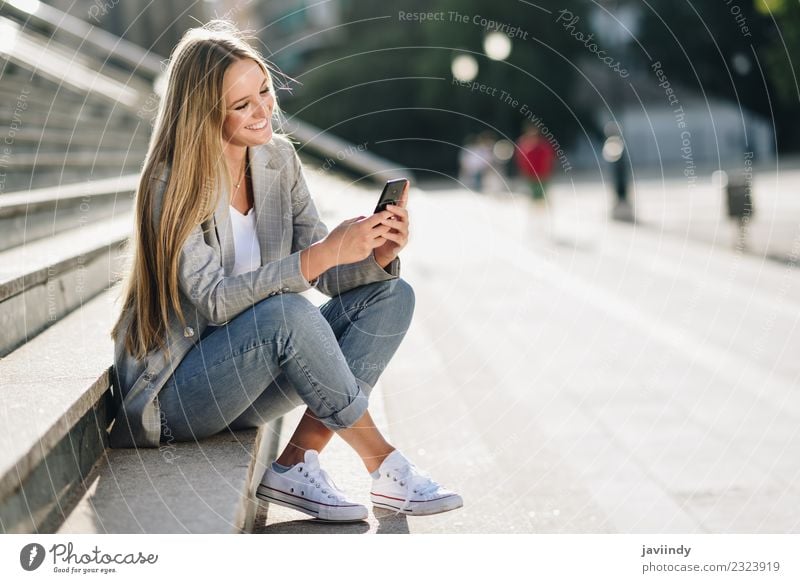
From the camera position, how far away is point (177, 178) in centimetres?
248

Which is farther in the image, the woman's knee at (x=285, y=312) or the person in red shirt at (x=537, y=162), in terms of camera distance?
the person in red shirt at (x=537, y=162)

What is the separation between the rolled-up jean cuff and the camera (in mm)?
2562

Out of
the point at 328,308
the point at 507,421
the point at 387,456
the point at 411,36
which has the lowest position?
the point at 507,421

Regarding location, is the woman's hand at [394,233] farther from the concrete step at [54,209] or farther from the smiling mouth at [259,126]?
the concrete step at [54,209]

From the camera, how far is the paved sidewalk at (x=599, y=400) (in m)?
3.20

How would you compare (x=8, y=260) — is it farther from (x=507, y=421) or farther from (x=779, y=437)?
(x=779, y=437)

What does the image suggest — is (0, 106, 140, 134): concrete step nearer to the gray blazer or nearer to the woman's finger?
the gray blazer

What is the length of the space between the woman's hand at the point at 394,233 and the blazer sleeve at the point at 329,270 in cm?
2

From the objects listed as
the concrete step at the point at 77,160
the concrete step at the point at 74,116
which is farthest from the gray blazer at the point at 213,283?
the concrete step at the point at 74,116

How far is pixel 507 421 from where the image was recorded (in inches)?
169

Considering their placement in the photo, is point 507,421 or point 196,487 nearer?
point 196,487

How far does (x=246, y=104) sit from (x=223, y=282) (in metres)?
0.48
